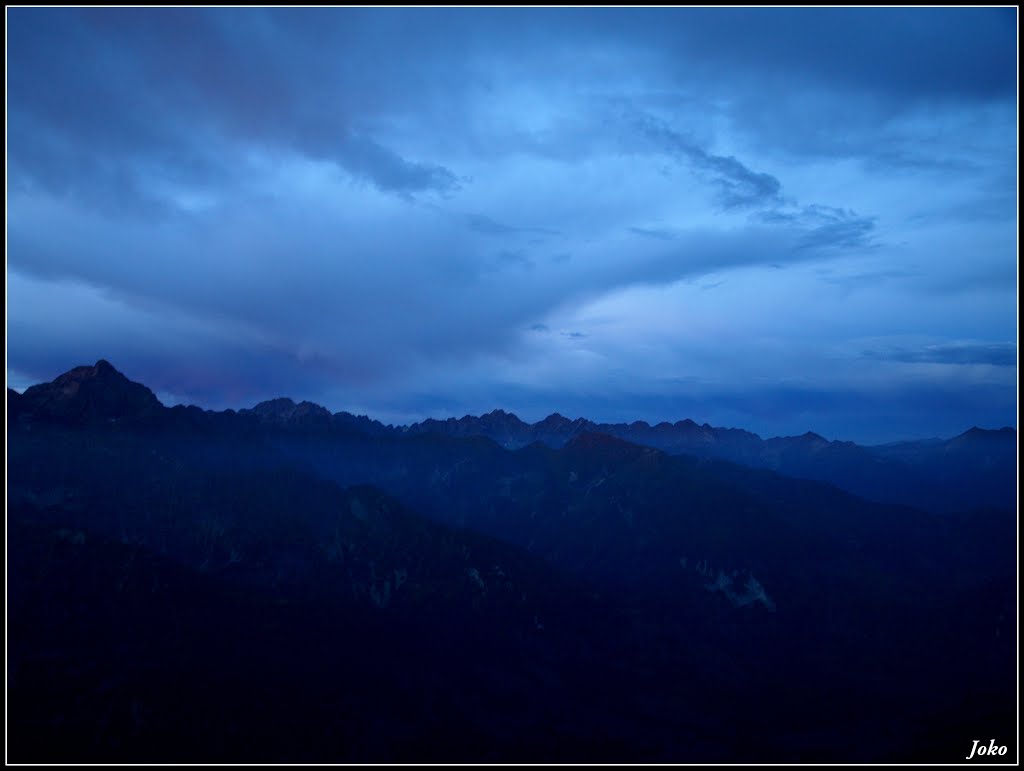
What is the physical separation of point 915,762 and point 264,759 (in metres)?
166

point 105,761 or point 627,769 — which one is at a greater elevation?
point 105,761

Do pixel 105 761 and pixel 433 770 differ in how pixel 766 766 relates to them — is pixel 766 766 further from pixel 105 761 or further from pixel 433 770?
pixel 105 761

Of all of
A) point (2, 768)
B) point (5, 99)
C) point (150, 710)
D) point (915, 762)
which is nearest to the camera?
point (5, 99)

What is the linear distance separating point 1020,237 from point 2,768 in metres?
165

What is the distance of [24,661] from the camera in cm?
18750

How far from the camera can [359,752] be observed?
7697 inches

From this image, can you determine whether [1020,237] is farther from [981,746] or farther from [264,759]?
[264,759]

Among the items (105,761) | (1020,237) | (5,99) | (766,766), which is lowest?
(766,766)

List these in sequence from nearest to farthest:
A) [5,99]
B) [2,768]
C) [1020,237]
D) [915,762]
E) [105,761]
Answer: [1020,237] → [5,99] → [2,768] → [915,762] → [105,761]

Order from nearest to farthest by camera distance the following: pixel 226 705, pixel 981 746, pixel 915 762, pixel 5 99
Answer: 1. pixel 5 99
2. pixel 981 746
3. pixel 915 762
4. pixel 226 705

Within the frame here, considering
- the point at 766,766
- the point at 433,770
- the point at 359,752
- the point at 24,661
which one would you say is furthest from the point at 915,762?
the point at 24,661

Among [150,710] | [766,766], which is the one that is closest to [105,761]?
[150,710]

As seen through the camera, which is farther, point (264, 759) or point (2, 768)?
point (264, 759)

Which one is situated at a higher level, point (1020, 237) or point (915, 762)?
point (1020, 237)
